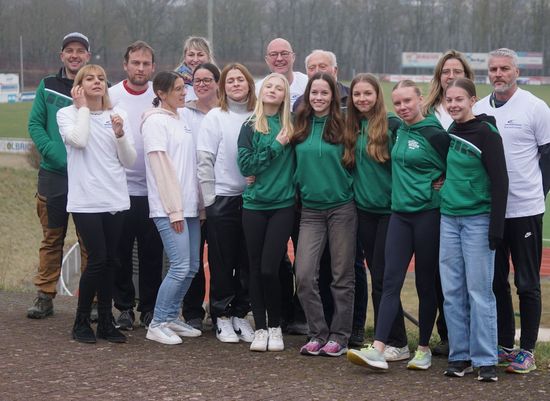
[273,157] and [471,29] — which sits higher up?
[471,29]

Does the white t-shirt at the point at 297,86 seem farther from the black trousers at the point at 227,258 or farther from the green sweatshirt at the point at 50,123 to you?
the green sweatshirt at the point at 50,123

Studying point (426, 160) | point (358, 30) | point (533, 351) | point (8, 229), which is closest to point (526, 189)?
point (426, 160)

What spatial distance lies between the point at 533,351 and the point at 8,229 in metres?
20.5

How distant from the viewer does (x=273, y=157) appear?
252 inches

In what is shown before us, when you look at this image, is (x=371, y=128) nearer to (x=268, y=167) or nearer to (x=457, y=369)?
(x=268, y=167)

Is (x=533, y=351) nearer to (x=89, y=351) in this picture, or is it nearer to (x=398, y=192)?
(x=398, y=192)

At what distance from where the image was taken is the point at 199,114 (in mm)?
7191

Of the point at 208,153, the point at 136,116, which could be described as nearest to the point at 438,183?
the point at 208,153

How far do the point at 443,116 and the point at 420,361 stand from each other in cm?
166

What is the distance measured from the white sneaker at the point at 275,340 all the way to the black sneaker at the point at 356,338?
1.76ft

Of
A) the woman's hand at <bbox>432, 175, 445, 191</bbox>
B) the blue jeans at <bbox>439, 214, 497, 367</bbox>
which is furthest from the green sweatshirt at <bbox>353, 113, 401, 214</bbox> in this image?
the blue jeans at <bbox>439, 214, 497, 367</bbox>

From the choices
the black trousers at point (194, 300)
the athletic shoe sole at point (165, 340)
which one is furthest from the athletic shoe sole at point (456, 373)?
the black trousers at point (194, 300)

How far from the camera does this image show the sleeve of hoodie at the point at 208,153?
22.1ft

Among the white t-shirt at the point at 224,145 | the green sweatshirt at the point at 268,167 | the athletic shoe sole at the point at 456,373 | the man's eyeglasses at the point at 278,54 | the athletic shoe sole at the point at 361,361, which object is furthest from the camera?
the man's eyeglasses at the point at 278,54
